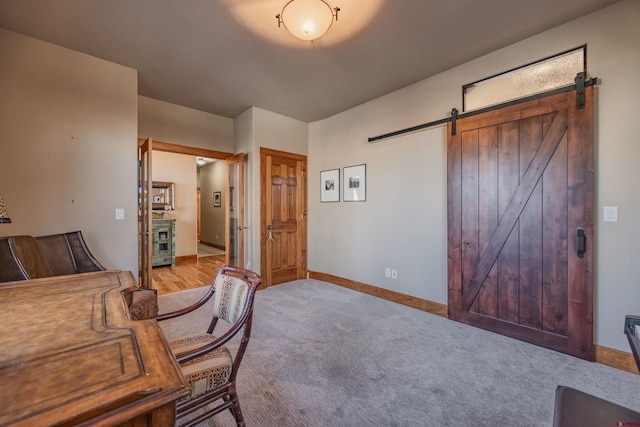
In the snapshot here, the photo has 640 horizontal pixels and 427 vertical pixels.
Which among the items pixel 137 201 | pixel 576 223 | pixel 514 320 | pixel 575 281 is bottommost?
pixel 514 320

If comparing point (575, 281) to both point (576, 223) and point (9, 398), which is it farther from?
point (9, 398)

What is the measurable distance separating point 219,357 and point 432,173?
285 centimetres

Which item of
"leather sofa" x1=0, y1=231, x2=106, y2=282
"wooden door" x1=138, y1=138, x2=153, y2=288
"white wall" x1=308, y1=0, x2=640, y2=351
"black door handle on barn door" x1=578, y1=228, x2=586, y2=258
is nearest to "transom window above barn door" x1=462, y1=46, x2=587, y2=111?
"white wall" x1=308, y1=0, x2=640, y2=351

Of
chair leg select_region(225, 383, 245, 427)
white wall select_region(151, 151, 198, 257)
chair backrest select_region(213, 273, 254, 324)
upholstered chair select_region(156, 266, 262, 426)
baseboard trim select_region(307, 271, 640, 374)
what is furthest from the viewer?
white wall select_region(151, 151, 198, 257)

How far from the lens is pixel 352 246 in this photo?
414 cm

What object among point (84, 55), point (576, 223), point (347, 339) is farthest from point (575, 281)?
point (84, 55)

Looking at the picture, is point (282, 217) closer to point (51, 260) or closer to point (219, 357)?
point (51, 260)

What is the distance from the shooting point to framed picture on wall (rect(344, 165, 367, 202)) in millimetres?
3967

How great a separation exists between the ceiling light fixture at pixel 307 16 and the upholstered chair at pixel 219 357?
1773 mm

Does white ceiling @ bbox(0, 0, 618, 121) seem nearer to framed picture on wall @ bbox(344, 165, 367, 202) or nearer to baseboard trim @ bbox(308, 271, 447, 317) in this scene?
framed picture on wall @ bbox(344, 165, 367, 202)

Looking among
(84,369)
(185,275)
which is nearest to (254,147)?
(185,275)

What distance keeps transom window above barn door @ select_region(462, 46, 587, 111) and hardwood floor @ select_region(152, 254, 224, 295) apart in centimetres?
455

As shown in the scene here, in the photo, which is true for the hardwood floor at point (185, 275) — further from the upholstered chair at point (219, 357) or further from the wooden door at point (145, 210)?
the upholstered chair at point (219, 357)

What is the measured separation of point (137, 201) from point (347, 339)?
277 centimetres
